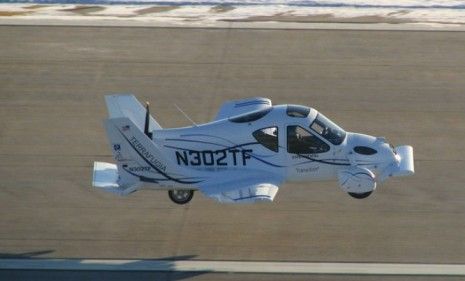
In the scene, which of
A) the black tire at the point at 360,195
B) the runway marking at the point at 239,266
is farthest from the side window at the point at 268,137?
the runway marking at the point at 239,266

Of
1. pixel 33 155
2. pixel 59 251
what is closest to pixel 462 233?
pixel 59 251

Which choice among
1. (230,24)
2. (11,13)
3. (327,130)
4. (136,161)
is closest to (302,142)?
(327,130)

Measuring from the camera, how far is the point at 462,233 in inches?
798

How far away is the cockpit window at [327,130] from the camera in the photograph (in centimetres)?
2053

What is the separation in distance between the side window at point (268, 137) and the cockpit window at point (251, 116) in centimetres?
27

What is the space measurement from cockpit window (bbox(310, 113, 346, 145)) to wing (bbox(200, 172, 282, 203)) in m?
1.07

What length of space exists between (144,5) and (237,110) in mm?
11639

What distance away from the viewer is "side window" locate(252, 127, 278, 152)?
802 inches

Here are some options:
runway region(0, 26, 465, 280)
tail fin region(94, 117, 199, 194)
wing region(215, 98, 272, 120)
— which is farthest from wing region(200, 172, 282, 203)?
wing region(215, 98, 272, 120)

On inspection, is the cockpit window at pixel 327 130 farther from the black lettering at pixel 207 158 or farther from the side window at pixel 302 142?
the black lettering at pixel 207 158

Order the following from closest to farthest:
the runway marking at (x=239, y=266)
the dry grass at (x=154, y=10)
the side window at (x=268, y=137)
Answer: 1. the runway marking at (x=239, y=266)
2. the side window at (x=268, y=137)
3. the dry grass at (x=154, y=10)

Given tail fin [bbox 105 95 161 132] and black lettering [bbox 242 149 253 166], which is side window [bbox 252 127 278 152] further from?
tail fin [bbox 105 95 161 132]

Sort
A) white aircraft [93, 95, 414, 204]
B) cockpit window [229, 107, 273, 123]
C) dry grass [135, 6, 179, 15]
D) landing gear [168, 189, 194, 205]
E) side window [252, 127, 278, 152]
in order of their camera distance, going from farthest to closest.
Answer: dry grass [135, 6, 179, 15], landing gear [168, 189, 194, 205], cockpit window [229, 107, 273, 123], side window [252, 127, 278, 152], white aircraft [93, 95, 414, 204]

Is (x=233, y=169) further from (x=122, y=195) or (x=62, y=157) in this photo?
(x=62, y=157)
